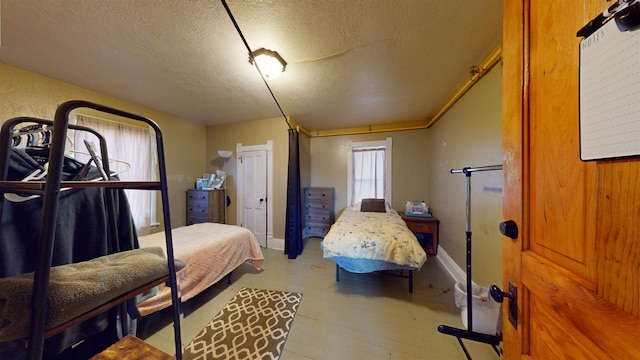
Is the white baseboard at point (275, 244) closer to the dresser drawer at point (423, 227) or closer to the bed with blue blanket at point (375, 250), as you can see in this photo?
the bed with blue blanket at point (375, 250)

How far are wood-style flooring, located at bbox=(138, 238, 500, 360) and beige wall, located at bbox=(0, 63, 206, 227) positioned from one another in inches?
81.6

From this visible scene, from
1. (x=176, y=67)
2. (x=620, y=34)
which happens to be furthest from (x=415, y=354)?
(x=176, y=67)

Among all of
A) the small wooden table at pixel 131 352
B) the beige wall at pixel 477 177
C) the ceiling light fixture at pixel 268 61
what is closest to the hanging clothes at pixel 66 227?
the small wooden table at pixel 131 352

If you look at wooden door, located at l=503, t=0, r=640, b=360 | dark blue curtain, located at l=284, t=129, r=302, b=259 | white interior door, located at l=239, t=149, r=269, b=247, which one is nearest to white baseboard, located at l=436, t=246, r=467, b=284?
wooden door, located at l=503, t=0, r=640, b=360

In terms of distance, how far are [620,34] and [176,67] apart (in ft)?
8.97

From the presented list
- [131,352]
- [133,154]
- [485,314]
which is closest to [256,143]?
[133,154]

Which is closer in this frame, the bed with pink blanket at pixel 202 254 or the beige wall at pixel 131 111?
the bed with pink blanket at pixel 202 254

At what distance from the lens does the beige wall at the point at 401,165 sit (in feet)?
12.1

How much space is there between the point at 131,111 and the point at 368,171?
4246 millimetres

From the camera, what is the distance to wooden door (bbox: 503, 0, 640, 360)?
1.22 ft

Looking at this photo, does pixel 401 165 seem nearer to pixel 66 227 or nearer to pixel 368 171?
pixel 368 171

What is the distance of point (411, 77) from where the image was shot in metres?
2.13

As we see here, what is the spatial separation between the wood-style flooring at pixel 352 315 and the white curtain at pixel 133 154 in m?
1.82

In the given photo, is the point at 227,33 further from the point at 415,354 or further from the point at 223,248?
the point at 415,354
